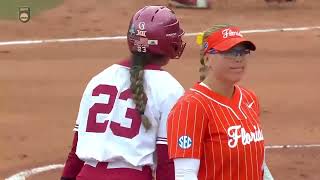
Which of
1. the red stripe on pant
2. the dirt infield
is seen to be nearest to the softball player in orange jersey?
the red stripe on pant

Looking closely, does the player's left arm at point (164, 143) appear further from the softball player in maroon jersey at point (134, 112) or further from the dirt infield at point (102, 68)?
the dirt infield at point (102, 68)

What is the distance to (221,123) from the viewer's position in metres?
3.95

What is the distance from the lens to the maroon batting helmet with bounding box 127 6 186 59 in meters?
4.35

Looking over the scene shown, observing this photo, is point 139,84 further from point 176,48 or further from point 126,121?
point 176,48

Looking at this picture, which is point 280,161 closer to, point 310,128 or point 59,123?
point 310,128

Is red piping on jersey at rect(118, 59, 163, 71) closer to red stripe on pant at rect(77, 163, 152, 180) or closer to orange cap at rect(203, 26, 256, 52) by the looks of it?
orange cap at rect(203, 26, 256, 52)

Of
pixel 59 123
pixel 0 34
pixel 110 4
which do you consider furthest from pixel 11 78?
pixel 110 4

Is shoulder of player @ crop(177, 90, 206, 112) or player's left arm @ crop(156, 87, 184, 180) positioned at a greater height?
shoulder of player @ crop(177, 90, 206, 112)

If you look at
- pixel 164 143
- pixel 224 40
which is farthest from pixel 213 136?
pixel 224 40

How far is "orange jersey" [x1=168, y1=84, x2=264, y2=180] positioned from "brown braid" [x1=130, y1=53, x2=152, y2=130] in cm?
24

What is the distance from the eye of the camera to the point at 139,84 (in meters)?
4.23

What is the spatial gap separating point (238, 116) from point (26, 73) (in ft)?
33.1

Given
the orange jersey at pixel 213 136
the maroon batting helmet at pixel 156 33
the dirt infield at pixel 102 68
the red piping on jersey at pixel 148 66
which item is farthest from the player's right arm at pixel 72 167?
the dirt infield at pixel 102 68

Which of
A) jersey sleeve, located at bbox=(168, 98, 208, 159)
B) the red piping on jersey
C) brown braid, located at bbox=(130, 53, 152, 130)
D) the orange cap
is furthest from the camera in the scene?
the red piping on jersey
